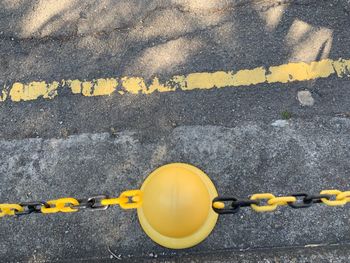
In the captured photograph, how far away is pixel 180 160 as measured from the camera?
2.80m

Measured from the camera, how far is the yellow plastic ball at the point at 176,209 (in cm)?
207

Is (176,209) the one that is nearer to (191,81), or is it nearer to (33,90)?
(191,81)

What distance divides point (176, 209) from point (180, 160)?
2.45 ft

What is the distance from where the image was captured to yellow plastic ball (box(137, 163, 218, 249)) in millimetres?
2072

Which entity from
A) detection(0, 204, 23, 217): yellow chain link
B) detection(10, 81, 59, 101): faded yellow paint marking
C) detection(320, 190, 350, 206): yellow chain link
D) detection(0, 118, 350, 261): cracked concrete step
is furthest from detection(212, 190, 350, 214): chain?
detection(10, 81, 59, 101): faded yellow paint marking

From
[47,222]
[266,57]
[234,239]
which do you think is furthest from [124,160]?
[266,57]

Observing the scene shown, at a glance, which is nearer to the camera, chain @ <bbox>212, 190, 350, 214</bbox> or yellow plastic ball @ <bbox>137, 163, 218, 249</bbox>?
chain @ <bbox>212, 190, 350, 214</bbox>

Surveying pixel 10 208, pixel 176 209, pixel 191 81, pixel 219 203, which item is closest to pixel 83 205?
pixel 10 208

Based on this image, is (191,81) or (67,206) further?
(191,81)

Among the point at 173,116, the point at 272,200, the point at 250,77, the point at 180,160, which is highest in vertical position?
the point at 250,77

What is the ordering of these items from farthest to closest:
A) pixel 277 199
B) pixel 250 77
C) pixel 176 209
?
pixel 250 77 < pixel 176 209 < pixel 277 199

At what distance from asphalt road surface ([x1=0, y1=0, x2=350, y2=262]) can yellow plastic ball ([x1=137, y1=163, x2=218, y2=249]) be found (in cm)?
15

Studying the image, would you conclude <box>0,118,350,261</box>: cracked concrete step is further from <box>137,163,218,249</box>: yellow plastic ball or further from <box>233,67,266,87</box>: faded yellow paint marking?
<box>233,67,266,87</box>: faded yellow paint marking

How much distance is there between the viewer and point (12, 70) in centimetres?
331
